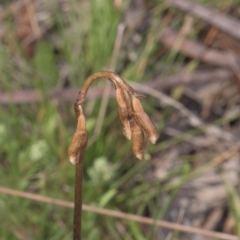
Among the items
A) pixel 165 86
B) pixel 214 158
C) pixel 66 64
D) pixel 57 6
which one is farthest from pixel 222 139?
pixel 57 6

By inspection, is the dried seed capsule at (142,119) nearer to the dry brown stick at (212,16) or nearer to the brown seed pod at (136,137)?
the brown seed pod at (136,137)

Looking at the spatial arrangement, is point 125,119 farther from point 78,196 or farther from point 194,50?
point 194,50

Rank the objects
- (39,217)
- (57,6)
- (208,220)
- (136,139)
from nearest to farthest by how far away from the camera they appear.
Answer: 1. (136,139)
2. (39,217)
3. (208,220)
4. (57,6)

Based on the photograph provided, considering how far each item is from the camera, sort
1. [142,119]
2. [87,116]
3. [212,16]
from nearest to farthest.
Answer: [142,119] → [87,116] → [212,16]

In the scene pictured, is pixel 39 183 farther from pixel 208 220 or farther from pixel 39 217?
pixel 208 220

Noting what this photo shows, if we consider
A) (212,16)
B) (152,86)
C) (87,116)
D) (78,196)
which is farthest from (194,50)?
(78,196)

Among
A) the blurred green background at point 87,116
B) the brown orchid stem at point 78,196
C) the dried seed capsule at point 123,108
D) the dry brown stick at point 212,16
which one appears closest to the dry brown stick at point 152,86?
the blurred green background at point 87,116
